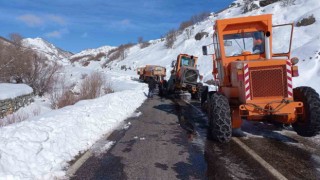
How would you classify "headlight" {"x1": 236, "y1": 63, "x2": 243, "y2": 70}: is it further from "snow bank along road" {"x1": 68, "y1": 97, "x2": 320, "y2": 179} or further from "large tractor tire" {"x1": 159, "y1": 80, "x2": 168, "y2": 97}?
"large tractor tire" {"x1": 159, "y1": 80, "x2": 168, "y2": 97}

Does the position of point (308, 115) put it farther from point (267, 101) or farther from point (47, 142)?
point (47, 142)

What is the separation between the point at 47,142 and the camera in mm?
7461

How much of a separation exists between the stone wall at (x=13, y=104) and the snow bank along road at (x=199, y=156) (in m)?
11.4

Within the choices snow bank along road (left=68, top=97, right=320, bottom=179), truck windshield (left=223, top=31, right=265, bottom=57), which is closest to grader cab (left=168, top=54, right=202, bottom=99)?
truck windshield (left=223, top=31, right=265, bottom=57)

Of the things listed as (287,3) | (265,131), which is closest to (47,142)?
(265,131)

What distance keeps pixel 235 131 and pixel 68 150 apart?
437 cm

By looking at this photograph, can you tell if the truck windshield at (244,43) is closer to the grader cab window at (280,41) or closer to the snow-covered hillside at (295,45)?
the grader cab window at (280,41)

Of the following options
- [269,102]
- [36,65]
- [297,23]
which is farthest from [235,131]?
[297,23]

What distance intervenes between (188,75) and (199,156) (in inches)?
560

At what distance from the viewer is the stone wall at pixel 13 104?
19.3m

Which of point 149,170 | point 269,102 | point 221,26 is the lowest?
point 149,170

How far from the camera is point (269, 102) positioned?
8.38 m

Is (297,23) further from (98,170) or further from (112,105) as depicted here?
(98,170)

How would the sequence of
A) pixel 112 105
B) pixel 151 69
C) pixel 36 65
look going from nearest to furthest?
pixel 112 105 < pixel 36 65 < pixel 151 69
